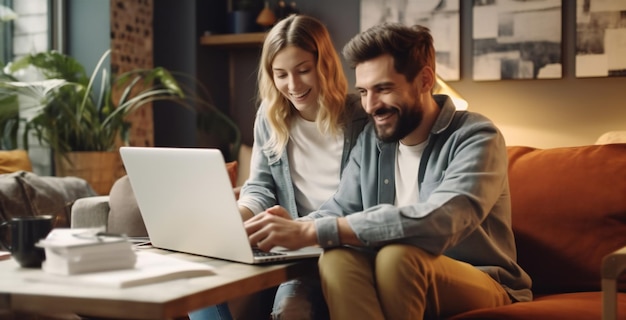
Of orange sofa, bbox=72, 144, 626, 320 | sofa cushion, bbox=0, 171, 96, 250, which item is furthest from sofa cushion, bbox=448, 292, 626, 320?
sofa cushion, bbox=0, 171, 96, 250

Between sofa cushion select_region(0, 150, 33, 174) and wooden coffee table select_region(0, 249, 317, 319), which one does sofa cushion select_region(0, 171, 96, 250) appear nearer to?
sofa cushion select_region(0, 150, 33, 174)

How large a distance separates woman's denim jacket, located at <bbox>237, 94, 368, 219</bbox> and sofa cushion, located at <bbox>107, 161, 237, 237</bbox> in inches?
15.3

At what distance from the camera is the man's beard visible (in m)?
1.98

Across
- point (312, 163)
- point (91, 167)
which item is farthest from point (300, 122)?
point (91, 167)

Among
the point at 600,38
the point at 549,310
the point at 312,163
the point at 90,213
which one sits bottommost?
the point at 549,310

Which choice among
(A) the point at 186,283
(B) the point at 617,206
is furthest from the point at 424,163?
(A) the point at 186,283

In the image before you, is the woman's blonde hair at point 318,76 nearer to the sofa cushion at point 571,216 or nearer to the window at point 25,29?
the sofa cushion at point 571,216

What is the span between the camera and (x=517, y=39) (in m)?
4.25

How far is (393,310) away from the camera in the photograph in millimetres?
1618

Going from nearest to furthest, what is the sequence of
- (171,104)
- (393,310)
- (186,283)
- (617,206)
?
(186,283), (393,310), (617,206), (171,104)

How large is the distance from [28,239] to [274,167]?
91 cm

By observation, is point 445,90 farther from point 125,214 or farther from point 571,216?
point 125,214

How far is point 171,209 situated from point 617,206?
4.11ft

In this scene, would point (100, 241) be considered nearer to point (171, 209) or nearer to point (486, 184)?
point (171, 209)
